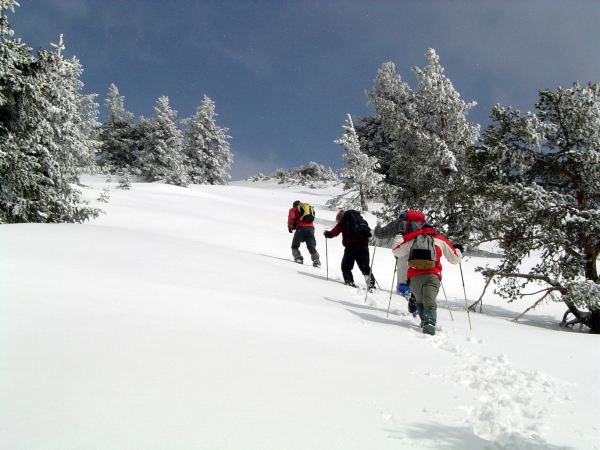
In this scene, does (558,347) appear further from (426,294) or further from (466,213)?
(466,213)

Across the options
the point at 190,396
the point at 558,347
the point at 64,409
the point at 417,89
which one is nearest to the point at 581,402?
the point at 558,347

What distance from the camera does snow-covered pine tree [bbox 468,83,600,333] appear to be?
8.29 m

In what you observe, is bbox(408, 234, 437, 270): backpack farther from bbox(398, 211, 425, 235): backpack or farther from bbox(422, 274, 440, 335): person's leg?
bbox(398, 211, 425, 235): backpack

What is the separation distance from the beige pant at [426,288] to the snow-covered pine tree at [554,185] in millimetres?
4403

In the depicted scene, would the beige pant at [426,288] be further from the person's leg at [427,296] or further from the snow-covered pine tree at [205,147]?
the snow-covered pine tree at [205,147]

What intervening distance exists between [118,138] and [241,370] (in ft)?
152

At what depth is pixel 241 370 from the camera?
2391 millimetres

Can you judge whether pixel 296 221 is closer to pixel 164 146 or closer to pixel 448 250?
pixel 448 250

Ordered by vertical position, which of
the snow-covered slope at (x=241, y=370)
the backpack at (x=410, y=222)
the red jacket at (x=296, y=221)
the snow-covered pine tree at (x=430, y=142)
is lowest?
the snow-covered slope at (x=241, y=370)

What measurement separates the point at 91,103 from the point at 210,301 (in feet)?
115

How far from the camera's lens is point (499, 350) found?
4.20 metres

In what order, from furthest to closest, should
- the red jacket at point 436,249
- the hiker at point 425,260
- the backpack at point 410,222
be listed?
the backpack at point 410,222
the red jacket at point 436,249
the hiker at point 425,260

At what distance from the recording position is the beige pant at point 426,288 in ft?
17.1

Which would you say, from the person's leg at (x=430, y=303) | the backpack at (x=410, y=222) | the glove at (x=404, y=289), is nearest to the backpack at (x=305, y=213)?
the glove at (x=404, y=289)
